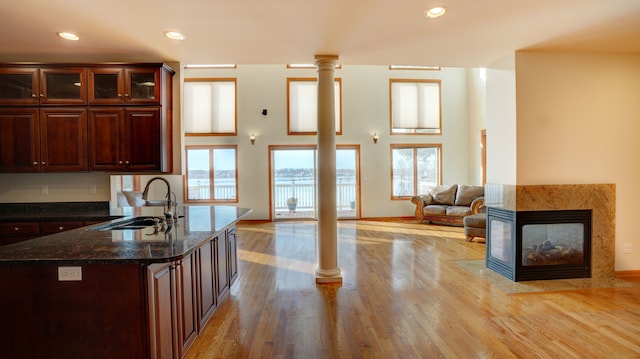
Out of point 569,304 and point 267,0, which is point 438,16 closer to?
point 267,0

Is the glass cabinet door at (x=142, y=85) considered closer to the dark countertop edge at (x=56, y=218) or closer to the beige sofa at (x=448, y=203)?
the dark countertop edge at (x=56, y=218)

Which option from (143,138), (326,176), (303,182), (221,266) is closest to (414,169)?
(303,182)

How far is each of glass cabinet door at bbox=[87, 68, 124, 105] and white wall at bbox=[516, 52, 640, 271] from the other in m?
4.45

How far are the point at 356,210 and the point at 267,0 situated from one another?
6505 mm

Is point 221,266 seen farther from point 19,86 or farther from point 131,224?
point 19,86

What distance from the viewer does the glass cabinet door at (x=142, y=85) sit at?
3.57 metres

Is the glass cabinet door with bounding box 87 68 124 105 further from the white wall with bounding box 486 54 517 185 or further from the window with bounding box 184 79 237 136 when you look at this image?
the window with bounding box 184 79 237 136

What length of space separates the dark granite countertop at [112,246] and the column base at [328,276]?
1.40 metres

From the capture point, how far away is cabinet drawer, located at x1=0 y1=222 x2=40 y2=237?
318 cm

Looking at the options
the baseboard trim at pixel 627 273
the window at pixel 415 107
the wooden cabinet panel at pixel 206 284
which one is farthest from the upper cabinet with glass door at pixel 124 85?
the window at pixel 415 107

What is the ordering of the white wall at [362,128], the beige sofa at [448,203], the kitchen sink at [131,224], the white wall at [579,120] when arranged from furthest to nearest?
the white wall at [362,128] < the beige sofa at [448,203] < the white wall at [579,120] < the kitchen sink at [131,224]

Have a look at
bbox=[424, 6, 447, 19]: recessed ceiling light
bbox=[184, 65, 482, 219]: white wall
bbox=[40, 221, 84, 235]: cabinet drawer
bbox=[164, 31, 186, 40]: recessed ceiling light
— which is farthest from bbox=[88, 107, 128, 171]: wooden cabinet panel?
bbox=[184, 65, 482, 219]: white wall

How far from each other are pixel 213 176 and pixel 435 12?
6782mm

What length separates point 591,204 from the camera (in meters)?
3.74
